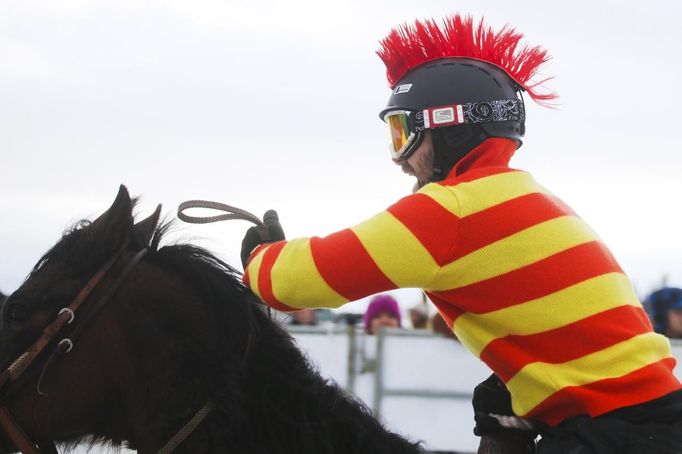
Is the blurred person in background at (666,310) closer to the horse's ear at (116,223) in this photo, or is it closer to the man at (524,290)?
the man at (524,290)

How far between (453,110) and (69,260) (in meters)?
1.23

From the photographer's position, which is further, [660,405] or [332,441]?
[332,441]

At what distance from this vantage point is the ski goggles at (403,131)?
3.00 m

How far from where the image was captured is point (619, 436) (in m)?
2.53

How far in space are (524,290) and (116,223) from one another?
1237 millimetres

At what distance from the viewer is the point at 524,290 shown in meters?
2.59

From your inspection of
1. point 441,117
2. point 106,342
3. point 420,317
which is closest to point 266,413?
point 106,342

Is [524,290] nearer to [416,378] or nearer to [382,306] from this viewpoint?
[416,378]

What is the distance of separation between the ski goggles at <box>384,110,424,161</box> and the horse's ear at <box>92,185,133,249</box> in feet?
2.72

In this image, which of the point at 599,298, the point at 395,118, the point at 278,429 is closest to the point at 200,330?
the point at 278,429

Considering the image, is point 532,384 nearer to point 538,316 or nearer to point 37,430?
point 538,316

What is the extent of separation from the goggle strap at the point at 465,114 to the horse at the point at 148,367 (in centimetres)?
79

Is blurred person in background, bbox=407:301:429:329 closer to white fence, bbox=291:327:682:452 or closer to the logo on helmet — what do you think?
white fence, bbox=291:327:682:452

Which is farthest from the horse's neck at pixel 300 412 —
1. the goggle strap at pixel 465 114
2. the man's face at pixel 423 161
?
the goggle strap at pixel 465 114
